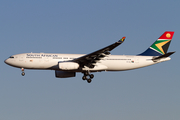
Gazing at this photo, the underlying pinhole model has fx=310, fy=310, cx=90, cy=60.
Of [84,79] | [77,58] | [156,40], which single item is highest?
[156,40]

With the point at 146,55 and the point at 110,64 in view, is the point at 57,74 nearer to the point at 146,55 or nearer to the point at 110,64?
the point at 110,64

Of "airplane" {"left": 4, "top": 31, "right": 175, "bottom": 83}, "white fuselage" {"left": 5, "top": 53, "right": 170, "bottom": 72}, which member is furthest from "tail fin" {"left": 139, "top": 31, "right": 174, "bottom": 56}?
"white fuselage" {"left": 5, "top": 53, "right": 170, "bottom": 72}

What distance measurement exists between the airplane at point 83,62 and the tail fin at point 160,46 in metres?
1.83

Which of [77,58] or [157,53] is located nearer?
[77,58]

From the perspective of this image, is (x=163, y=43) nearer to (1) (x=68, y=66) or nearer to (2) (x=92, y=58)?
(2) (x=92, y=58)

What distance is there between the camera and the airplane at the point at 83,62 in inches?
1623

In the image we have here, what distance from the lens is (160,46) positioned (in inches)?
1950

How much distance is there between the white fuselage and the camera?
138 feet

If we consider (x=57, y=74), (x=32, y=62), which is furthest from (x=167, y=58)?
(x=32, y=62)

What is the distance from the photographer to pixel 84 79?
44.5m

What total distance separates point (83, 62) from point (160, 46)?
1443cm

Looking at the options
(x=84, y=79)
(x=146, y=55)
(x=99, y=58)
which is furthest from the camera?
(x=146, y=55)

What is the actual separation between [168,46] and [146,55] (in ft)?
14.9

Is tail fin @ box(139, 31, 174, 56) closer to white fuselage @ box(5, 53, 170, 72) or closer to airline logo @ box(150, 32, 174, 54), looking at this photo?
airline logo @ box(150, 32, 174, 54)
